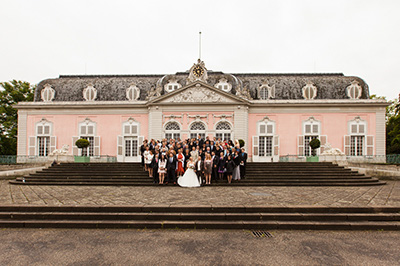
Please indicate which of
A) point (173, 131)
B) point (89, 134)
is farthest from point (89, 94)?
point (173, 131)

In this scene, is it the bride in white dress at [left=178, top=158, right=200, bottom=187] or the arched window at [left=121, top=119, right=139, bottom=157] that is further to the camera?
the arched window at [left=121, top=119, right=139, bottom=157]

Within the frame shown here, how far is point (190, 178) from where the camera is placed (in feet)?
35.6

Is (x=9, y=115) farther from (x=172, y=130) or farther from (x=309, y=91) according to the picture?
(x=309, y=91)

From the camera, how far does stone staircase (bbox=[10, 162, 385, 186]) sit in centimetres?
1193

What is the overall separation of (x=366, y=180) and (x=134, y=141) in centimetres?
1841

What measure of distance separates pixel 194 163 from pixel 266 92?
14700 mm

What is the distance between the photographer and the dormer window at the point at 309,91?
22.5 meters

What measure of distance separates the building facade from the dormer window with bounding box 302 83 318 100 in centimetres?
9

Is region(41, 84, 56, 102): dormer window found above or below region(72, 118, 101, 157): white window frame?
above

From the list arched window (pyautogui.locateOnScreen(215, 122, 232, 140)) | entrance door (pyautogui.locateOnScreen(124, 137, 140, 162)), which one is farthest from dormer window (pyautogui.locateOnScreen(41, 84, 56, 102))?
arched window (pyautogui.locateOnScreen(215, 122, 232, 140))

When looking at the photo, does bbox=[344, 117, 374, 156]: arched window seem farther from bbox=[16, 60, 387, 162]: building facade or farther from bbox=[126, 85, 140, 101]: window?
bbox=[126, 85, 140, 101]: window

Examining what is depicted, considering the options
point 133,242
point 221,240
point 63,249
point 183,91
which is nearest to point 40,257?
point 63,249

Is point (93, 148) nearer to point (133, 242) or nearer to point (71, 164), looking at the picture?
point (71, 164)

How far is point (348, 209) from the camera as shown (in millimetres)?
6711
